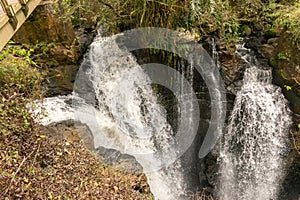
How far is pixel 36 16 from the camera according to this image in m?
4.71

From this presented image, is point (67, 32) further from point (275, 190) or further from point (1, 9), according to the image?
point (275, 190)

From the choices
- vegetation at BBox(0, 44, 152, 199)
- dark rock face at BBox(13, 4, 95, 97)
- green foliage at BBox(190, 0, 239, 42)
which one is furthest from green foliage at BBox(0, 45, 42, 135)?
green foliage at BBox(190, 0, 239, 42)

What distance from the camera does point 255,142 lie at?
17.2 ft

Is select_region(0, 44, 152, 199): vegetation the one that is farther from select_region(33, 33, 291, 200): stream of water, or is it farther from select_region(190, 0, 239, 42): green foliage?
select_region(190, 0, 239, 42): green foliage

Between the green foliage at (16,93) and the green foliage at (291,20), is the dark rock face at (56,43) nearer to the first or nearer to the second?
the green foliage at (16,93)

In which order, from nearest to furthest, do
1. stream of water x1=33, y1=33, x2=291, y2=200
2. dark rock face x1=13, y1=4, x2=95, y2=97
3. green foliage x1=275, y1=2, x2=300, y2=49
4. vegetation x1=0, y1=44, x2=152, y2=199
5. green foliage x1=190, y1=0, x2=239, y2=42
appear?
vegetation x1=0, y1=44, x2=152, y2=199 → green foliage x1=190, y1=0, x2=239, y2=42 → green foliage x1=275, y1=2, x2=300, y2=49 → dark rock face x1=13, y1=4, x2=95, y2=97 → stream of water x1=33, y1=33, x2=291, y2=200

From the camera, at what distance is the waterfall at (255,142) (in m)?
4.98

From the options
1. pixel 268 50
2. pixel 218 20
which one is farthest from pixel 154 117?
pixel 268 50

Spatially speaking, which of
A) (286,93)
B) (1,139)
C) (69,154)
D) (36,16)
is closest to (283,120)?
(286,93)

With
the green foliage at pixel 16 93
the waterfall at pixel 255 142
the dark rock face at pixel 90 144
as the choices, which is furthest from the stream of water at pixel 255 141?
the green foliage at pixel 16 93

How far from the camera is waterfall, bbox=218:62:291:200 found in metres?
4.98

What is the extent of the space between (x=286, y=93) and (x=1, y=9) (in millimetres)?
5038

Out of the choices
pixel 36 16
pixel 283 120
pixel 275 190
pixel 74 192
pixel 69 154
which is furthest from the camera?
pixel 275 190

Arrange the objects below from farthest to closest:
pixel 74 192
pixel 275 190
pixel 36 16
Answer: pixel 275 190, pixel 36 16, pixel 74 192
